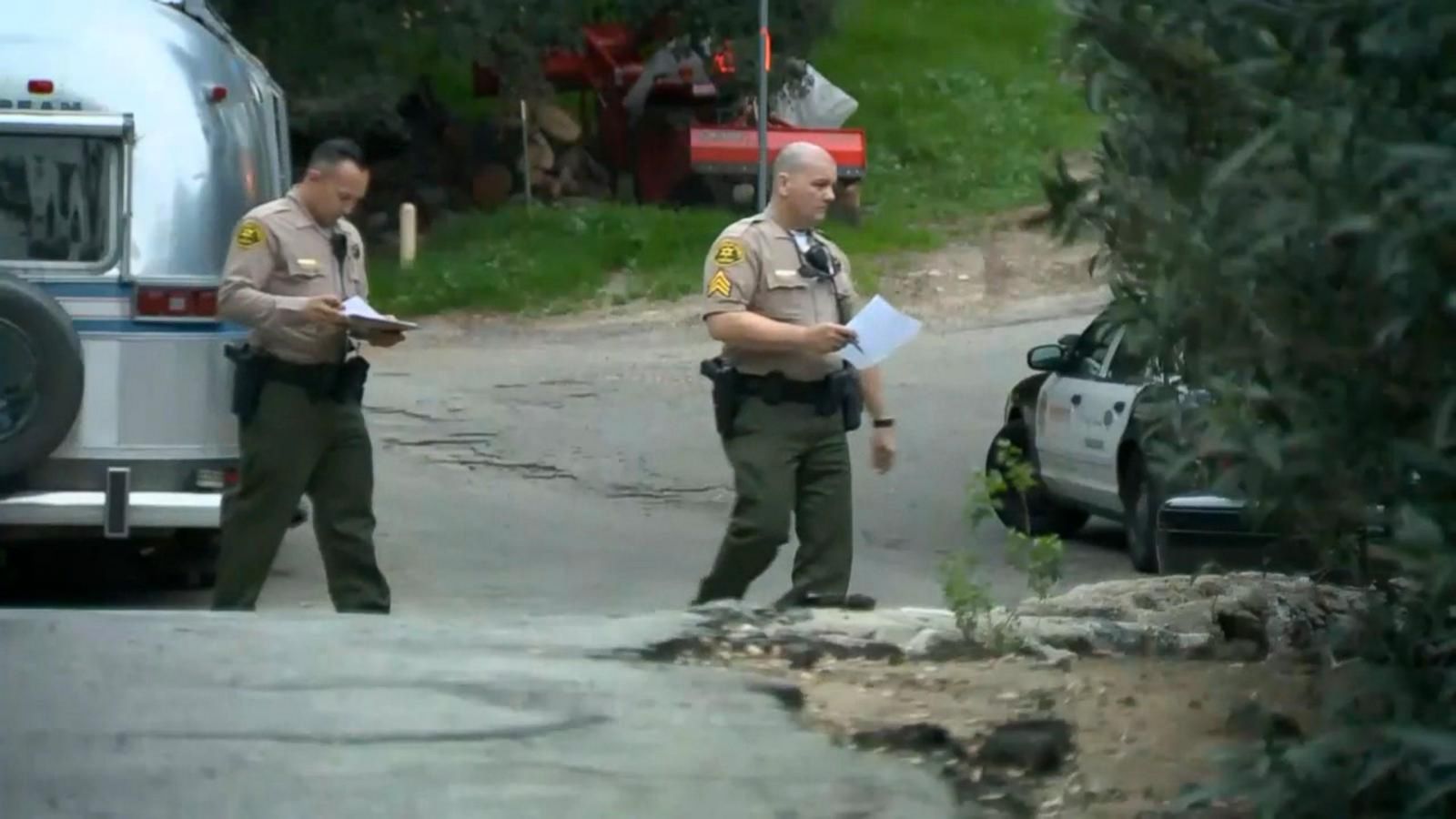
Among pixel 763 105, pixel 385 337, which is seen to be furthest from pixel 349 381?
pixel 763 105

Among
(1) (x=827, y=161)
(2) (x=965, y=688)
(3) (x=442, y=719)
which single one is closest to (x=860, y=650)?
(2) (x=965, y=688)

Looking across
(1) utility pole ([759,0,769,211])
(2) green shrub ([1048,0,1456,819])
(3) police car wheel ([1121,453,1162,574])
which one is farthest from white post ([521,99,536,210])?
(2) green shrub ([1048,0,1456,819])

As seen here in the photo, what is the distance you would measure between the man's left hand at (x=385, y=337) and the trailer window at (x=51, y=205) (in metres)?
1.72

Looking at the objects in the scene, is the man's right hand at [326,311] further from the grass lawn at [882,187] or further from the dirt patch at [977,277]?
the dirt patch at [977,277]

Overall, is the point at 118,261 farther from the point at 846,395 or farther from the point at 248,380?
the point at 846,395

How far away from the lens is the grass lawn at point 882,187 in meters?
24.9

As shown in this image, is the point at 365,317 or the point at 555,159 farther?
the point at 555,159

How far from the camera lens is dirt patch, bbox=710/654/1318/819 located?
5.10 metres

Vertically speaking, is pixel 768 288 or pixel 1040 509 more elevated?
pixel 768 288

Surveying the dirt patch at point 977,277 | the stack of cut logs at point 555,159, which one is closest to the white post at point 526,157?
the stack of cut logs at point 555,159

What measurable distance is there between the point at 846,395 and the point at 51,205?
347 centimetres

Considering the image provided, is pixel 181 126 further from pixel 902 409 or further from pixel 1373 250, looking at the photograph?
pixel 902 409

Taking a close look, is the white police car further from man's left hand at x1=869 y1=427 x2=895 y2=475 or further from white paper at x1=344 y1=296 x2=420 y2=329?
white paper at x1=344 y1=296 x2=420 y2=329

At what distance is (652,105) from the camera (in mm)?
29594
